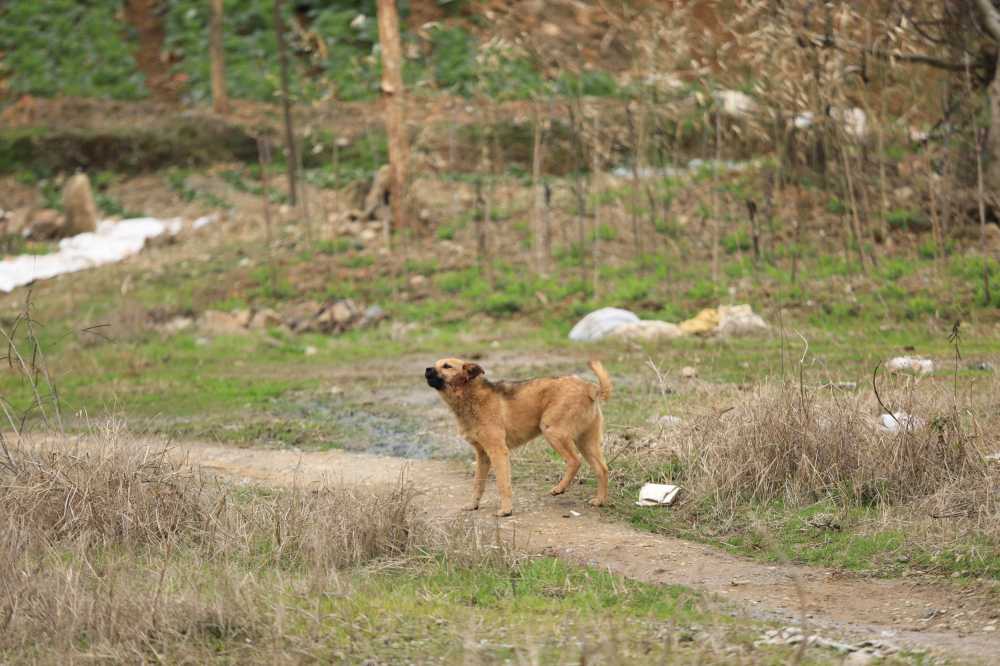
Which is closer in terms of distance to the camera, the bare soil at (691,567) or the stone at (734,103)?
the bare soil at (691,567)

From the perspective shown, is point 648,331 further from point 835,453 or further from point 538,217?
point 835,453

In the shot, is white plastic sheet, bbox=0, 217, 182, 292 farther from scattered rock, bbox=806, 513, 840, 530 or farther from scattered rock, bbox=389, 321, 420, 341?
scattered rock, bbox=806, 513, 840, 530

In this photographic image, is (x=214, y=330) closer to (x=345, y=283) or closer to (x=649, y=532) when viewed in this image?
(x=345, y=283)

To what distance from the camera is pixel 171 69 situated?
32.6 meters

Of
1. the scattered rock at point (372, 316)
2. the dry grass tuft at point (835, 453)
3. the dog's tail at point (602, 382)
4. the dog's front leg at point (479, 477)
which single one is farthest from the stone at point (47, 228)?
the dry grass tuft at point (835, 453)

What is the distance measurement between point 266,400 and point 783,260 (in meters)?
8.49

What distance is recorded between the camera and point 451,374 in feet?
26.5

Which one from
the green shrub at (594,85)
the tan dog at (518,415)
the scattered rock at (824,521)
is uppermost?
the tan dog at (518,415)

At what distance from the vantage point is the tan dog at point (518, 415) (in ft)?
26.9

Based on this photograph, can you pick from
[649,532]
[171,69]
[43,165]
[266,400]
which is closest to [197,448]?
[266,400]

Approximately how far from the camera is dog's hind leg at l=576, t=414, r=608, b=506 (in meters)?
8.38

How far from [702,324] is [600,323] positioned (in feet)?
4.65

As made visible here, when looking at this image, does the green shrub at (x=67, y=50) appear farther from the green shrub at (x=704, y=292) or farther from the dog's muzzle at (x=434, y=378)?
the dog's muzzle at (x=434, y=378)

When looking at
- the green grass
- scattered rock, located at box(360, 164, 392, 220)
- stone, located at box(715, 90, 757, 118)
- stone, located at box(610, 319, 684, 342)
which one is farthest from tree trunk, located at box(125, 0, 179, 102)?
the green grass
